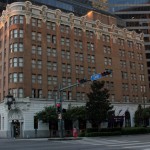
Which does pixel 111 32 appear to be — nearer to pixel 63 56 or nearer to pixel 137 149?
pixel 63 56

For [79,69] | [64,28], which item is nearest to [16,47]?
[64,28]

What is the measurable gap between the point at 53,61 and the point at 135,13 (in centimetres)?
5526

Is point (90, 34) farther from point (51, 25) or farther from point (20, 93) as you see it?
point (20, 93)

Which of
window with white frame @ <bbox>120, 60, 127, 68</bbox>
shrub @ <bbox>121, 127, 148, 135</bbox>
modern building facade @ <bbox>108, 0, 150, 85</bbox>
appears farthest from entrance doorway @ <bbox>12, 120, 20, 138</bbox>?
modern building facade @ <bbox>108, 0, 150, 85</bbox>

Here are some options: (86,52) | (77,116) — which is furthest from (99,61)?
(77,116)

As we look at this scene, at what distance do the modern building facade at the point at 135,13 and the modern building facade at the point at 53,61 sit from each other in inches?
1099

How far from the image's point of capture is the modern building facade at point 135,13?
102625 millimetres

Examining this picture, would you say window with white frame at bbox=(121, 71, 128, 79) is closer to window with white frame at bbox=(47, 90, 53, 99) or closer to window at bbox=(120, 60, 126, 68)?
window at bbox=(120, 60, 126, 68)

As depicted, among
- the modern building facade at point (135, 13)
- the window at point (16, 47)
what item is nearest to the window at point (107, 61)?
the window at point (16, 47)

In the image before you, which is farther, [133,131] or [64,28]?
[64,28]

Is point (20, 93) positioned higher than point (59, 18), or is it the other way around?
point (59, 18)

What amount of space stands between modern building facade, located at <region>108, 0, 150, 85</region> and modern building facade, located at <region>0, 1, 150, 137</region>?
27.9 m

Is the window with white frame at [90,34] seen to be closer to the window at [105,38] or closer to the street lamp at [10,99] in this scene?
the window at [105,38]

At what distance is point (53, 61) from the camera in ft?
199
